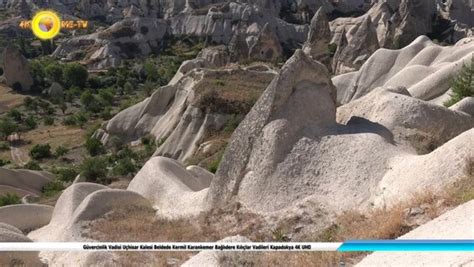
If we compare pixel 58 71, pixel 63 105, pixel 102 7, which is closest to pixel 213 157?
pixel 63 105

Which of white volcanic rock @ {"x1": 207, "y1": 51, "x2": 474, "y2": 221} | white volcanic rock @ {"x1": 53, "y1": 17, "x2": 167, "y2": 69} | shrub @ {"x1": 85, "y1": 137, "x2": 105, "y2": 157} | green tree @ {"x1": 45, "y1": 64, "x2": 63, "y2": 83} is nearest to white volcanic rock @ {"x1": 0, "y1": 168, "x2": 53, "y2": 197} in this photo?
shrub @ {"x1": 85, "y1": 137, "x2": 105, "y2": 157}

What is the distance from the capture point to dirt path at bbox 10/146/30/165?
43.1 m

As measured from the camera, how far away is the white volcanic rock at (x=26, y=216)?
1538 centimetres

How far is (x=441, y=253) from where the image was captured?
4.74 m

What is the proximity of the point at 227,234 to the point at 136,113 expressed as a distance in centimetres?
3344

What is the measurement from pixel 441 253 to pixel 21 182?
27690 millimetres

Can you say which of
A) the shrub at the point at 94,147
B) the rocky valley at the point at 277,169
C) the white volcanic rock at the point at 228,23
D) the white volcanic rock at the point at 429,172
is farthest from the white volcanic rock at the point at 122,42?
the white volcanic rock at the point at 429,172

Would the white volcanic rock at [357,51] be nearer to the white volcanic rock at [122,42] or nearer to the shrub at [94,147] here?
the shrub at [94,147]

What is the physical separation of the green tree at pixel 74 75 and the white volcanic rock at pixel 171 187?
58443mm

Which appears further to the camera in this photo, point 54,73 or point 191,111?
point 54,73

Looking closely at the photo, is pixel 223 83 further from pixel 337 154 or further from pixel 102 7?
pixel 102 7

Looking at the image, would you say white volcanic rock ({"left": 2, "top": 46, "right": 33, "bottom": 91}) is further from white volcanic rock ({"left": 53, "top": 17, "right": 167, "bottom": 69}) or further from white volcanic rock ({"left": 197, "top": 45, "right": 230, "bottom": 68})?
white volcanic rock ({"left": 197, "top": 45, "right": 230, "bottom": 68})

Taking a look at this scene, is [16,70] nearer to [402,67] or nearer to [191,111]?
[191,111]
